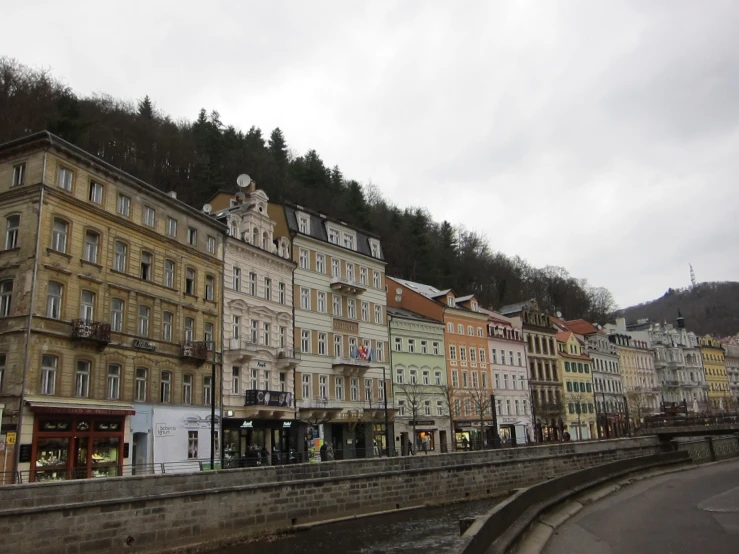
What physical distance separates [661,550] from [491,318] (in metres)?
54.8

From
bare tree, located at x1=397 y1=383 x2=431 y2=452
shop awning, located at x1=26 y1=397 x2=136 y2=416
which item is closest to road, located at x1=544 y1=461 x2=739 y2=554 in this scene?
shop awning, located at x1=26 y1=397 x2=136 y2=416

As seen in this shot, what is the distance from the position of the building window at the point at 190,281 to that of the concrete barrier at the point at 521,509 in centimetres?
2314

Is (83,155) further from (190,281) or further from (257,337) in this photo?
(257,337)

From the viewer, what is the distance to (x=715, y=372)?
121000 mm

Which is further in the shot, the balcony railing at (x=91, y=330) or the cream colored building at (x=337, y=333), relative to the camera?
the cream colored building at (x=337, y=333)

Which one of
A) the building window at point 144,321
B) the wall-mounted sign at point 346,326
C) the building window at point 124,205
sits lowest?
the building window at point 144,321

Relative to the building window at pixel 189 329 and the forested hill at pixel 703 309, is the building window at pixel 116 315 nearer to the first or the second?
the building window at pixel 189 329

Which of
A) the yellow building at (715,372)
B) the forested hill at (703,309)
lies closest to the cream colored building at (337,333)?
the yellow building at (715,372)

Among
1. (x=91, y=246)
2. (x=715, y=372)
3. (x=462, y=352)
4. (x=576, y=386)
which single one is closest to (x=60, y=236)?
(x=91, y=246)

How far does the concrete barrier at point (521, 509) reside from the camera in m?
12.8

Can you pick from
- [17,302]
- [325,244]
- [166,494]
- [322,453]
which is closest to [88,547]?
[166,494]

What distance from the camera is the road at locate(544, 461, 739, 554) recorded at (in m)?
17.2

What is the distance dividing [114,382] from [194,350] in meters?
5.59

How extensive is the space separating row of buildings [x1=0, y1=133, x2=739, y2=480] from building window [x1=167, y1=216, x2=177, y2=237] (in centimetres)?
10
